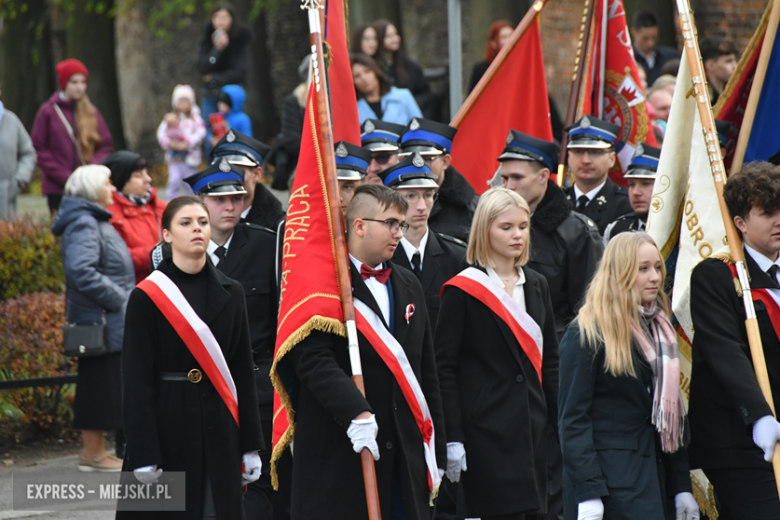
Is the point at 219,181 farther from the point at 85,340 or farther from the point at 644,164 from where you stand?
the point at 644,164

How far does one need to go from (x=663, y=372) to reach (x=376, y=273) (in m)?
1.30

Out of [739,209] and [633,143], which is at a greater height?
[633,143]

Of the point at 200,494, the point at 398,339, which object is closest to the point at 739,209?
the point at 398,339

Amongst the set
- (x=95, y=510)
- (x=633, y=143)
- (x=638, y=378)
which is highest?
(x=633, y=143)

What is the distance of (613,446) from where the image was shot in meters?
4.74

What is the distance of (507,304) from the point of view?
519 cm

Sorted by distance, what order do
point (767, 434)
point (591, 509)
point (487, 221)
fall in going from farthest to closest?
point (487, 221), point (591, 509), point (767, 434)

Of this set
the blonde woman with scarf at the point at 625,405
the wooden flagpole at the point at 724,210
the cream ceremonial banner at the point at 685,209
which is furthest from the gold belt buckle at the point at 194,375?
the wooden flagpole at the point at 724,210

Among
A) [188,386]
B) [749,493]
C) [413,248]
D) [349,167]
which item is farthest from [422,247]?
[749,493]

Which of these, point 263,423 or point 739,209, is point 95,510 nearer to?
point 263,423

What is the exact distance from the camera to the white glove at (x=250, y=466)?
539 cm

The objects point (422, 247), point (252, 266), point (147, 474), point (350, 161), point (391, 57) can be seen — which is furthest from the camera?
point (391, 57)

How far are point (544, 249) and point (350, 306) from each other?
2.16 meters

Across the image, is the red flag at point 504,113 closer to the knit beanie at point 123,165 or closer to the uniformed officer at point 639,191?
the uniformed officer at point 639,191
